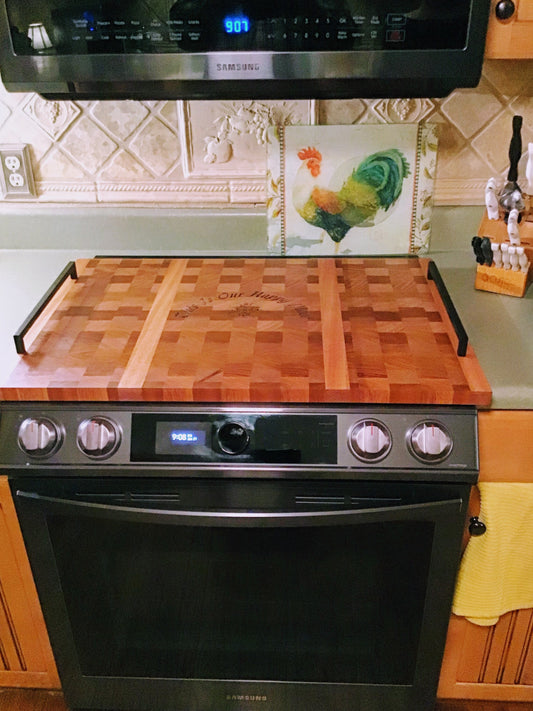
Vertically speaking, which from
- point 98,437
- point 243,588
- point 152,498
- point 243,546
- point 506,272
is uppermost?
point 506,272

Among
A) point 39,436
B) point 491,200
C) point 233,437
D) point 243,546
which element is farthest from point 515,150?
point 39,436

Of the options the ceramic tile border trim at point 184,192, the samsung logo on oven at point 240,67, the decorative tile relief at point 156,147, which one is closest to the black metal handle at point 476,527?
the ceramic tile border trim at point 184,192

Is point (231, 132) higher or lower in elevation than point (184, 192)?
higher

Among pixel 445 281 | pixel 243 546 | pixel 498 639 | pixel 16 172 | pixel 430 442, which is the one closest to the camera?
pixel 430 442

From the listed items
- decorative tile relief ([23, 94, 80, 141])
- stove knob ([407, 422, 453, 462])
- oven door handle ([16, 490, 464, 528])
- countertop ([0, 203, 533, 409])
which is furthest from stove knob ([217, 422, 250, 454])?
decorative tile relief ([23, 94, 80, 141])

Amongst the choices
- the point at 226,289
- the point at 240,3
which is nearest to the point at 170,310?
the point at 226,289

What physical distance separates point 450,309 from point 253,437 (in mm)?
410

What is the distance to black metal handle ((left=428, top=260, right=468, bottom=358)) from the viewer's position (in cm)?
99

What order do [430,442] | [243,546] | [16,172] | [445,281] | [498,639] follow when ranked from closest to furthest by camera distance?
1. [430,442]
2. [243,546]
3. [498,639]
4. [445,281]
5. [16,172]

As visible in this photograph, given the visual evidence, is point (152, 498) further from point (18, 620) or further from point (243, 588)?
point (18, 620)

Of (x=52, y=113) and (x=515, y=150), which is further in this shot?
(x=52, y=113)

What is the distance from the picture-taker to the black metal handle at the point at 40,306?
1.01m

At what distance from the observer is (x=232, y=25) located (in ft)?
3.21

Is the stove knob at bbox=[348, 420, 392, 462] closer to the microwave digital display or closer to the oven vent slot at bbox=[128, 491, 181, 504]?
the oven vent slot at bbox=[128, 491, 181, 504]
